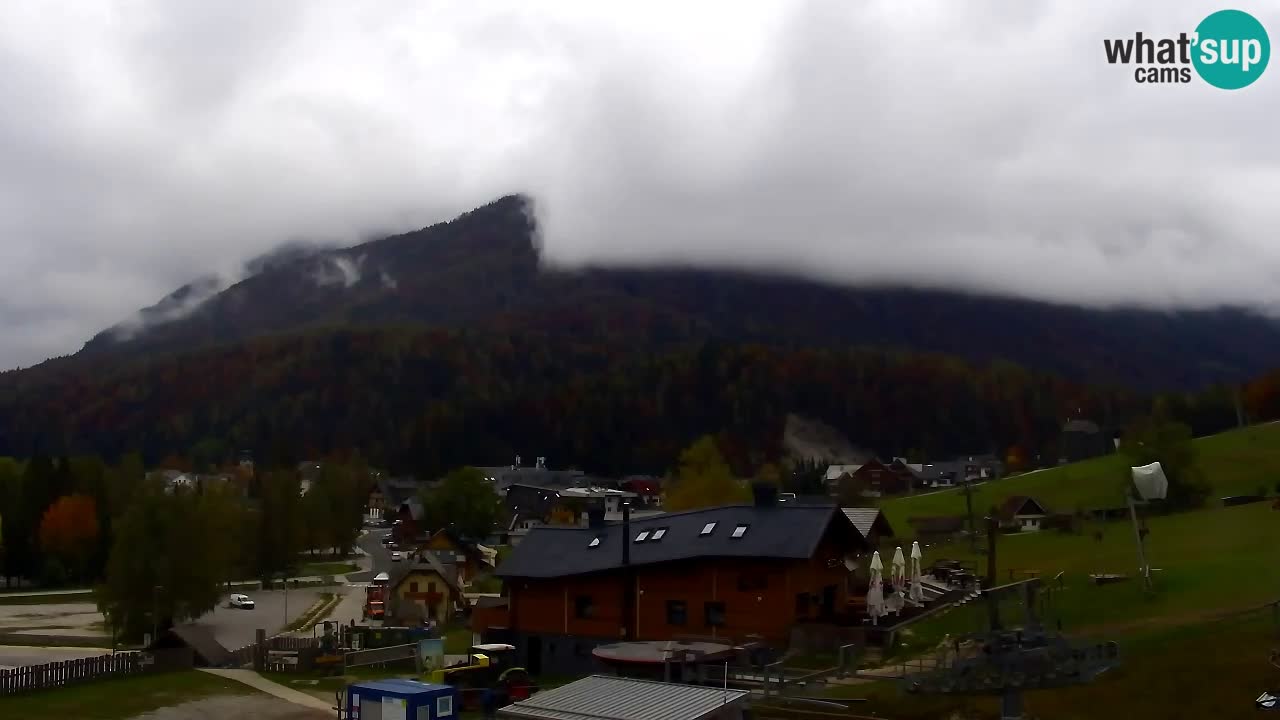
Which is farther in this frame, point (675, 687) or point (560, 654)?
point (560, 654)

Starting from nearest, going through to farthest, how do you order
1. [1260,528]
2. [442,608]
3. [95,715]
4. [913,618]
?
1. [95,715]
2. [913,618]
3. [1260,528]
4. [442,608]

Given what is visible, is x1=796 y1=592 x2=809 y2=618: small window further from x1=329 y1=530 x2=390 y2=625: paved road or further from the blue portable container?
x1=329 y1=530 x2=390 y2=625: paved road

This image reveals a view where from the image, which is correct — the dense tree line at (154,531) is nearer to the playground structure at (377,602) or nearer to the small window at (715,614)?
the playground structure at (377,602)

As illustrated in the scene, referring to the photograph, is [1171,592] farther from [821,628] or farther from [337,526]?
[337,526]

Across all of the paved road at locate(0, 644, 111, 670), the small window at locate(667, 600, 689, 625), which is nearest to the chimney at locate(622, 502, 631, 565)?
the small window at locate(667, 600, 689, 625)

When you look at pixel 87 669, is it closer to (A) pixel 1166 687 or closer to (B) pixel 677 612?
(B) pixel 677 612

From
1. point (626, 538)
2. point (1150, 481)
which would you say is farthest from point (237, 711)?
point (1150, 481)

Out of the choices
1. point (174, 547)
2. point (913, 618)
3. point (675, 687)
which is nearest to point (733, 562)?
point (913, 618)
